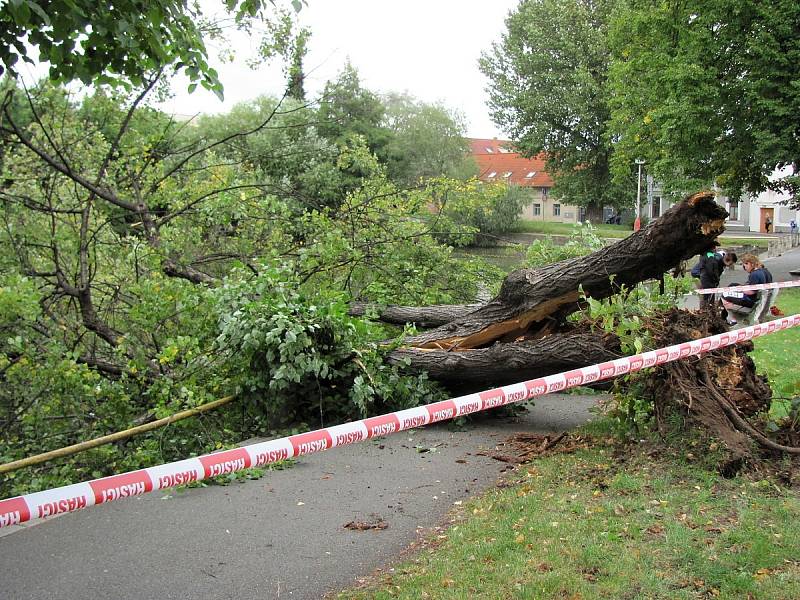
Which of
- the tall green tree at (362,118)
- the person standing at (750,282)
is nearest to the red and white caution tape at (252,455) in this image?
the person standing at (750,282)

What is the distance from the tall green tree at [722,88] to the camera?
21078mm

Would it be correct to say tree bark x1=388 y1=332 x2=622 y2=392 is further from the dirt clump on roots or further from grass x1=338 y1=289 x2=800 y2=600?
grass x1=338 y1=289 x2=800 y2=600

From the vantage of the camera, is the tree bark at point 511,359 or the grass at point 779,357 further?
the grass at point 779,357

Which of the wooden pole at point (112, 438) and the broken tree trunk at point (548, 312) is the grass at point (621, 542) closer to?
the broken tree trunk at point (548, 312)

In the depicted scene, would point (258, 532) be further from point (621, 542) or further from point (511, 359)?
point (511, 359)

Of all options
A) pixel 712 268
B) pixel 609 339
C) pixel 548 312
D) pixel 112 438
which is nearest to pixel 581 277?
pixel 609 339

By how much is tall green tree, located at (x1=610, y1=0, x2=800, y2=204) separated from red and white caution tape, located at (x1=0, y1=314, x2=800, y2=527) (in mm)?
19441

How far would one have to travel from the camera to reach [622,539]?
3910mm

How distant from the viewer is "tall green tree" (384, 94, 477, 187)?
43.6m

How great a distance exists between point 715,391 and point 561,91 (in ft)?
139

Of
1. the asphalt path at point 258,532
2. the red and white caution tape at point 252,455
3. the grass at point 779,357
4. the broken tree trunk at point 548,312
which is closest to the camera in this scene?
the red and white caution tape at point 252,455

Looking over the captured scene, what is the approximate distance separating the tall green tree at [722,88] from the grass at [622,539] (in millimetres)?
18901

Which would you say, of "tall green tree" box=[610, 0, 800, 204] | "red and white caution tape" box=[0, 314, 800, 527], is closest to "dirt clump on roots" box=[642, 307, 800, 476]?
"red and white caution tape" box=[0, 314, 800, 527]

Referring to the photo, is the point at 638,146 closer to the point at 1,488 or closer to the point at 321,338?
the point at 321,338
